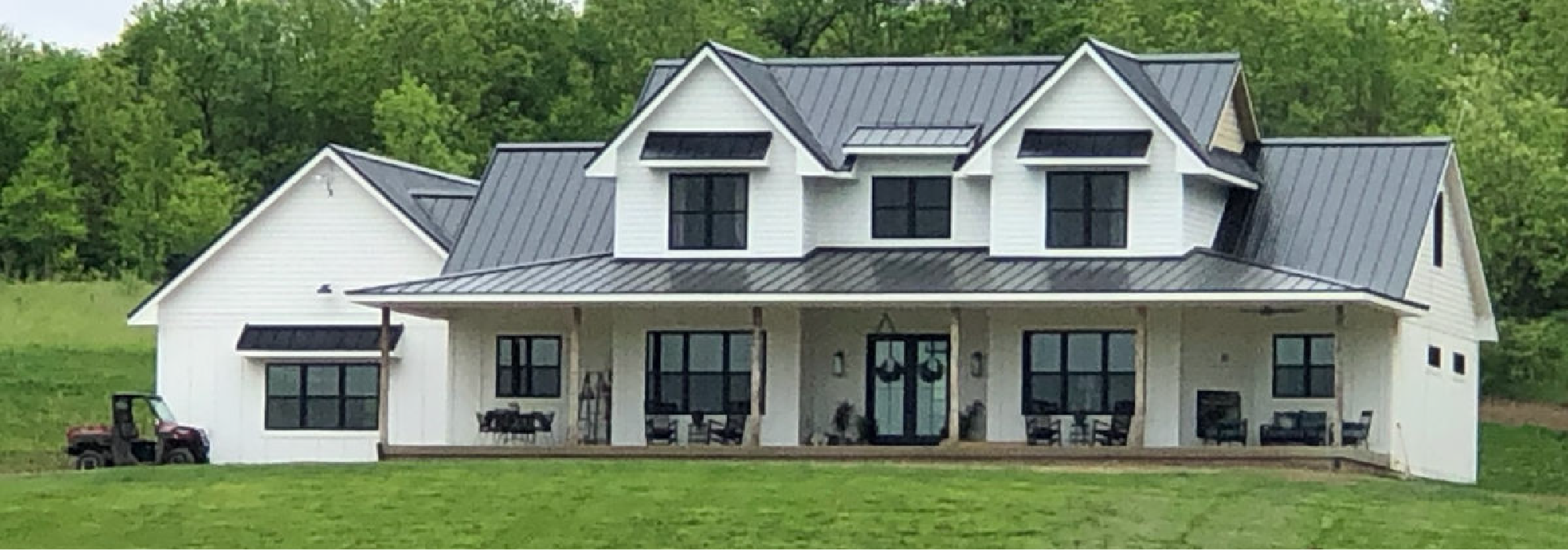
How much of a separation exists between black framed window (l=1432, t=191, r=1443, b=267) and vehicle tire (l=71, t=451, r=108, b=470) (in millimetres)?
19652

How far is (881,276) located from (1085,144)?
3417 millimetres

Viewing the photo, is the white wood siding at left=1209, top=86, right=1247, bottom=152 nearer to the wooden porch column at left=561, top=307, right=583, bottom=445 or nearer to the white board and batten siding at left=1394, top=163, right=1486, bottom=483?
the white board and batten siding at left=1394, top=163, right=1486, bottom=483

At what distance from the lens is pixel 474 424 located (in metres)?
51.2

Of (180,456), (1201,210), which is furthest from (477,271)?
(1201,210)

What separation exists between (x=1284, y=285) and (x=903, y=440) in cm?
672

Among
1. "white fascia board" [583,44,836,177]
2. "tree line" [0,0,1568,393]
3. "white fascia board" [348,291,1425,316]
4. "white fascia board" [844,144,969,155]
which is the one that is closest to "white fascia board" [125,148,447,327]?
"white fascia board" [348,291,1425,316]

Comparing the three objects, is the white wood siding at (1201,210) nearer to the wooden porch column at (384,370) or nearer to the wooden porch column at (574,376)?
the wooden porch column at (574,376)

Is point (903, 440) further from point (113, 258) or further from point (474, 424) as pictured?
point (113, 258)

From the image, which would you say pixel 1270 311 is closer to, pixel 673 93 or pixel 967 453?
pixel 967 453

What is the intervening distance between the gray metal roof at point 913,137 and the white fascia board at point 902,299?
3364 millimetres

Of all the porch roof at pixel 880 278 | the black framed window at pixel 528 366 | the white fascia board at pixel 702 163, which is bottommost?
the black framed window at pixel 528 366

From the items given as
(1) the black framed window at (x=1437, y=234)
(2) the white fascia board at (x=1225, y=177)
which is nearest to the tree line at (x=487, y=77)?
(1) the black framed window at (x=1437, y=234)

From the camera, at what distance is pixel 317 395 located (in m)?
52.9

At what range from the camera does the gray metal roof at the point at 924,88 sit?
163 feet
